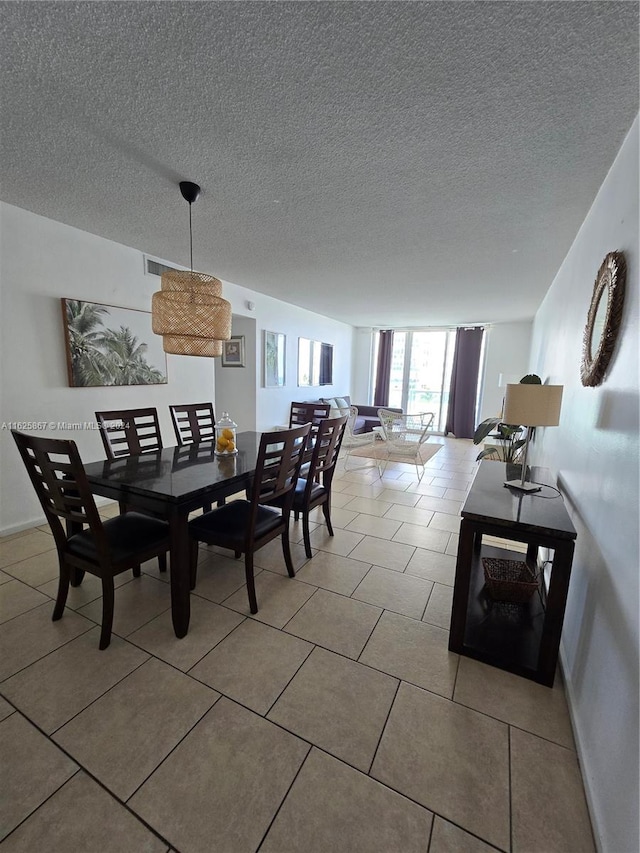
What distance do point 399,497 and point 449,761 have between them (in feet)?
8.89

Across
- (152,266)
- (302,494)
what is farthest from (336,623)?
(152,266)

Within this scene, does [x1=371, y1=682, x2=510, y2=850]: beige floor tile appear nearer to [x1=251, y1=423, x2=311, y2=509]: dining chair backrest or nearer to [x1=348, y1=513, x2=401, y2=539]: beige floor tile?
[x1=251, y1=423, x2=311, y2=509]: dining chair backrest

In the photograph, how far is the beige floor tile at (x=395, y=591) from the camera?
2.03 m

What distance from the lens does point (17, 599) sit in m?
2.01

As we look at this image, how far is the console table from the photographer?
1.47 meters

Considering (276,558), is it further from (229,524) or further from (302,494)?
(229,524)

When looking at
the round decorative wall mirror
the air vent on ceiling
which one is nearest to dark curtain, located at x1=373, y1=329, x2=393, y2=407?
the air vent on ceiling

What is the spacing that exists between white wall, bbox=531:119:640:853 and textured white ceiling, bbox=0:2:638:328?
45cm

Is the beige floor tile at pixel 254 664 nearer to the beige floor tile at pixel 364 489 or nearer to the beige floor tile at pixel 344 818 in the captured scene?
the beige floor tile at pixel 344 818

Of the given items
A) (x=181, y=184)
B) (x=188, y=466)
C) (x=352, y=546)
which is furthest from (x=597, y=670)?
(x=181, y=184)

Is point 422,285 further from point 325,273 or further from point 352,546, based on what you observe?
point 352,546

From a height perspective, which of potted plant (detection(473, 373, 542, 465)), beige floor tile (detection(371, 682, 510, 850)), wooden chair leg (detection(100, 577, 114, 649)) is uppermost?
potted plant (detection(473, 373, 542, 465))

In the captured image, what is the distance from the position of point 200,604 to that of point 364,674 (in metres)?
0.99

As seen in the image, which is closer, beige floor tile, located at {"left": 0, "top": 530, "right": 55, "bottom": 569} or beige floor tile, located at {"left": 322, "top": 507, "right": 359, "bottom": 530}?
beige floor tile, located at {"left": 0, "top": 530, "right": 55, "bottom": 569}
